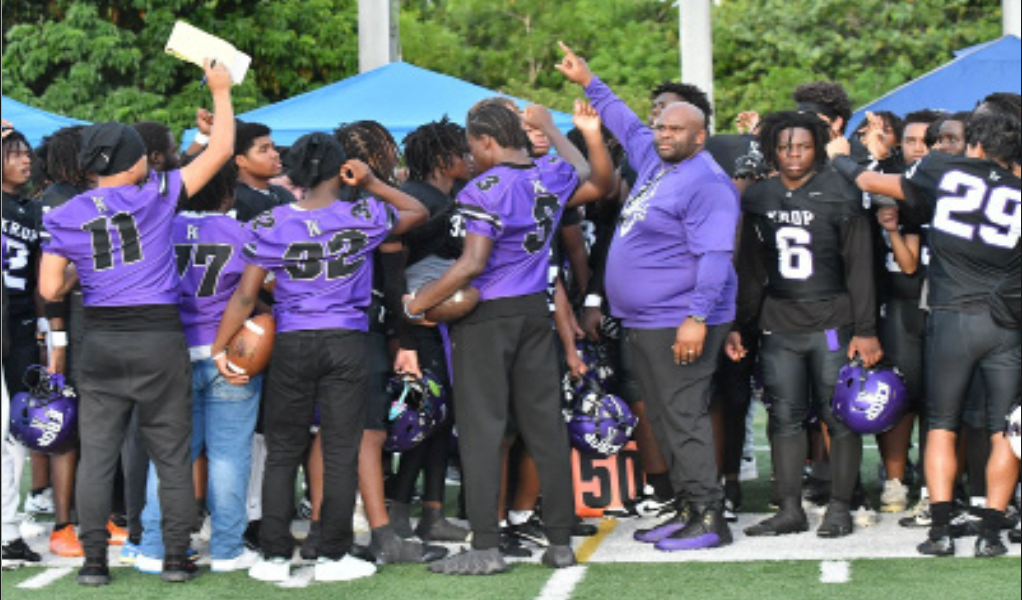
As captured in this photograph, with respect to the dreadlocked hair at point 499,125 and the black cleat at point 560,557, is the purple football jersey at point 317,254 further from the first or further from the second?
the black cleat at point 560,557

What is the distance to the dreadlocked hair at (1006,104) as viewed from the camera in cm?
899

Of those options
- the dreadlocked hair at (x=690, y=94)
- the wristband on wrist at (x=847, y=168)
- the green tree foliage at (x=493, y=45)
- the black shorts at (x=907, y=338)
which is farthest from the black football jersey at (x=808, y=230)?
the green tree foliage at (x=493, y=45)

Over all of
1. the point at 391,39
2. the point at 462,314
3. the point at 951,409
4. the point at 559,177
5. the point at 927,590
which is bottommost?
the point at 927,590

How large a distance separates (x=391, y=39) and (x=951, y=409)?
31.8ft

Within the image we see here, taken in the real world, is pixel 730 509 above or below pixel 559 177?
below

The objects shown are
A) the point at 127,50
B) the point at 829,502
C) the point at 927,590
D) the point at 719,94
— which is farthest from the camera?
the point at 719,94

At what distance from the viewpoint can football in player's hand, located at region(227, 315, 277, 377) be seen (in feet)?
26.3

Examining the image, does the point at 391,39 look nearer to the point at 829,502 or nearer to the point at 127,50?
the point at 829,502

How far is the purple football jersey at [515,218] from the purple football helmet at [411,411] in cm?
62

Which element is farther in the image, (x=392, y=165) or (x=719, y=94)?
(x=719, y=94)

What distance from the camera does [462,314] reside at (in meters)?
8.16

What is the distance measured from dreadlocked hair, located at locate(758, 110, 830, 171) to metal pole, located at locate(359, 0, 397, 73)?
8.23 meters

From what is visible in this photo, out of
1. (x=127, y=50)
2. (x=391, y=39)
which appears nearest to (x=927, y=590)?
(x=391, y=39)

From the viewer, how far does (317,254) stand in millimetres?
7930
